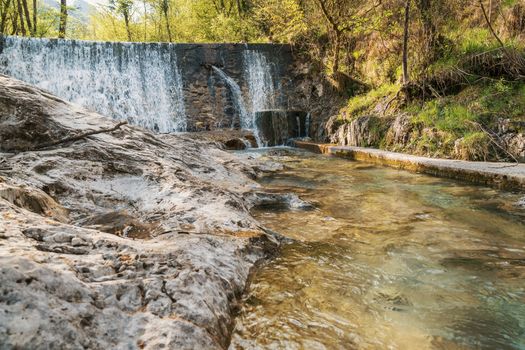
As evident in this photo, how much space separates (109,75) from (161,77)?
1.97 meters

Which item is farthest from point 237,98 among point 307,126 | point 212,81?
point 307,126

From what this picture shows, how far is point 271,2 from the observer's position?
17016 millimetres

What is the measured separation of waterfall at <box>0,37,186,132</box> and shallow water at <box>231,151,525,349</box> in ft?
37.0

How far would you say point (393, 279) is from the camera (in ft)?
8.79

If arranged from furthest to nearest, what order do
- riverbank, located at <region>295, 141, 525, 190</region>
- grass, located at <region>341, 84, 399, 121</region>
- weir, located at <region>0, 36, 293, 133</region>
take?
weir, located at <region>0, 36, 293, 133</region>
grass, located at <region>341, 84, 399, 121</region>
riverbank, located at <region>295, 141, 525, 190</region>

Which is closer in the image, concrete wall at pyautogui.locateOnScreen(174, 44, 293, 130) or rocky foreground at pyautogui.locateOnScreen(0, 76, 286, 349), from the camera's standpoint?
rocky foreground at pyautogui.locateOnScreen(0, 76, 286, 349)

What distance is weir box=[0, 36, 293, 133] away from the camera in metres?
13.5

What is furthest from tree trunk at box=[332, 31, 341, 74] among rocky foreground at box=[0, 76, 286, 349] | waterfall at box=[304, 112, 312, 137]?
rocky foreground at box=[0, 76, 286, 349]

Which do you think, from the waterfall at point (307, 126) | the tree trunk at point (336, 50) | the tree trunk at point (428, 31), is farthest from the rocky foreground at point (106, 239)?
the tree trunk at point (336, 50)

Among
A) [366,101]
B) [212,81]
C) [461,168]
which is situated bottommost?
[461,168]

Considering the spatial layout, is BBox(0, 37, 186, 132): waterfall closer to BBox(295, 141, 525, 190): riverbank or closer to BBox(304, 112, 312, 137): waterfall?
BBox(304, 112, 312, 137): waterfall

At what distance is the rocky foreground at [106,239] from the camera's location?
1.40 metres

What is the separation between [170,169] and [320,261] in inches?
85.1

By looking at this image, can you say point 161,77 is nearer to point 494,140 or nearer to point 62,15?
point 62,15
